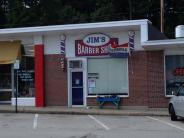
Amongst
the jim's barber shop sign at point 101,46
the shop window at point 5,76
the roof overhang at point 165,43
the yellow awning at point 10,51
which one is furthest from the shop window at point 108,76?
the shop window at point 5,76

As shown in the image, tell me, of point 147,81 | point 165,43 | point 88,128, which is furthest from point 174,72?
point 88,128

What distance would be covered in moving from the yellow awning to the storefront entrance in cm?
344

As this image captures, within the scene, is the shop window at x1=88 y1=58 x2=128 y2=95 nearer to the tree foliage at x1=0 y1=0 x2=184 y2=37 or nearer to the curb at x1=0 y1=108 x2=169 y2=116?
the curb at x1=0 y1=108 x2=169 y2=116

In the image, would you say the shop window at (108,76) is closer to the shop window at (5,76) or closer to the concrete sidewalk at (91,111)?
the concrete sidewalk at (91,111)

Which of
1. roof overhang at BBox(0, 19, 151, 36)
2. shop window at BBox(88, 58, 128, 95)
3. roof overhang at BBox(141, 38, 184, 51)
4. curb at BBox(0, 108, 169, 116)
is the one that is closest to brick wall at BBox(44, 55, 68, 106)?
shop window at BBox(88, 58, 128, 95)

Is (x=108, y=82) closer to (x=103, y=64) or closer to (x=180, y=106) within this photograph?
(x=103, y=64)

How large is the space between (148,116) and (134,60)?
4.11 metres

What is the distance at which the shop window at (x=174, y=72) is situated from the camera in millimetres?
26531

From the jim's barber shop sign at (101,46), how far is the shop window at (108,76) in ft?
1.27

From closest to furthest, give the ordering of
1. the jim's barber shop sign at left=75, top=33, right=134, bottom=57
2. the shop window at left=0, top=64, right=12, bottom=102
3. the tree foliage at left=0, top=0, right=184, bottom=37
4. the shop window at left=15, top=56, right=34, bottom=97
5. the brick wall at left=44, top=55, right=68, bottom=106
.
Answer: the jim's barber shop sign at left=75, top=33, right=134, bottom=57
the brick wall at left=44, top=55, right=68, bottom=106
the shop window at left=15, top=56, right=34, bottom=97
the shop window at left=0, top=64, right=12, bottom=102
the tree foliage at left=0, top=0, right=184, bottom=37

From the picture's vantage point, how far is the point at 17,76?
29.5 metres

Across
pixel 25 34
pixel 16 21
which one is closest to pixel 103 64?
pixel 25 34

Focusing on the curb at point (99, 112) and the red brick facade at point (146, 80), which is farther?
the red brick facade at point (146, 80)

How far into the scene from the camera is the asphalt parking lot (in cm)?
1596
